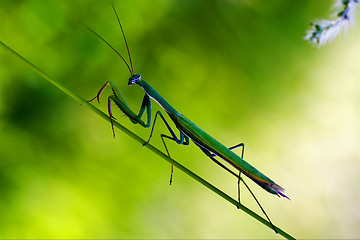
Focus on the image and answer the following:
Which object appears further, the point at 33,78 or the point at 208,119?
the point at 208,119

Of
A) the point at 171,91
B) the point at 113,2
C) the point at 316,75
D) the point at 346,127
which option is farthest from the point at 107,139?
the point at 346,127

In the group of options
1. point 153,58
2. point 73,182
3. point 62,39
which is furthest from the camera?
point 153,58

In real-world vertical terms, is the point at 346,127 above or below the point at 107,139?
above

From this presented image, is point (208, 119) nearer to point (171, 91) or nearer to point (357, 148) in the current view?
point (171, 91)

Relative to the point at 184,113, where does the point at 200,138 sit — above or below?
below

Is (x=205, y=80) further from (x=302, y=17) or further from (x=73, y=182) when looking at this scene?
(x=73, y=182)

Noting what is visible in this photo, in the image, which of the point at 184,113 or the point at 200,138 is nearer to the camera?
the point at 200,138

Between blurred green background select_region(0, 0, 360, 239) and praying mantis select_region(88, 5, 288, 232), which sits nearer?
praying mantis select_region(88, 5, 288, 232)

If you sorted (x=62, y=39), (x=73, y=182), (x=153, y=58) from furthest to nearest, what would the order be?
(x=153, y=58)
(x=62, y=39)
(x=73, y=182)

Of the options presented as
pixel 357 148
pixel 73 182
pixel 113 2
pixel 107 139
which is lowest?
pixel 73 182
